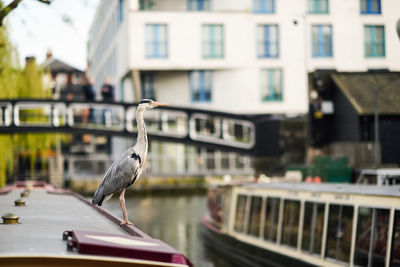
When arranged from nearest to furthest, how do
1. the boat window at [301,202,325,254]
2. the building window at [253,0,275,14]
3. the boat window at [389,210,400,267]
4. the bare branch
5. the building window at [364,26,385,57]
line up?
1. the boat window at [389,210,400,267]
2. the bare branch
3. the boat window at [301,202,325,254]
4. the building window at [364,26,385,57]
5. the building window at [253,0,275,14]

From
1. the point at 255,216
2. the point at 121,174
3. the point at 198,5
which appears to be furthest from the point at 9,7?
the point at 198,5

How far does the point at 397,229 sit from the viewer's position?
→ 334 inches

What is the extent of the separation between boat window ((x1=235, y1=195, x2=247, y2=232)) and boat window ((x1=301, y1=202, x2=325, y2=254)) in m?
3.81

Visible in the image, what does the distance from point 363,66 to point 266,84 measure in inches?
639

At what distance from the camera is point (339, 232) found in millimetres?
10234

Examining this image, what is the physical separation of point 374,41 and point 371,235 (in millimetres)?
11459

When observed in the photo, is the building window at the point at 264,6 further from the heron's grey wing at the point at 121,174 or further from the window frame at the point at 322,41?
the heron's grey wing at the point at 121,174

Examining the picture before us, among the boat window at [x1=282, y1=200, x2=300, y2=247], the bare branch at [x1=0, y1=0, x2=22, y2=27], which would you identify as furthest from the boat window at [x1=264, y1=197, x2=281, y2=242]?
the bare branch at [x1=0, y1=0, x2=22, y2=27]

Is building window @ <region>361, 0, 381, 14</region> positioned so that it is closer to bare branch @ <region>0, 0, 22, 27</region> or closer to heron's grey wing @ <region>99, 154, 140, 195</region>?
bare branch @ <region>0, 0, 22, 27</region>

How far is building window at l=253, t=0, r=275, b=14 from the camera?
37.1 m

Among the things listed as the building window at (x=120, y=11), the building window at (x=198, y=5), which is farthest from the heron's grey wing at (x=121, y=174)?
the building window at (x=120, y=11)

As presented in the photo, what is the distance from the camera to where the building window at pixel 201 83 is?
3819 cm

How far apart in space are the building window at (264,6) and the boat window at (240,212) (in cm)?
2244

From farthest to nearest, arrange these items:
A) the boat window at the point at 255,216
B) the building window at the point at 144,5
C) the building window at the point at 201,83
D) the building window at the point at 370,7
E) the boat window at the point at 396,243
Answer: the building window at the point at 201,83
the building window at the point at 144,5
the building window at the point at 370,7
the boat window at the point at 255,216
the boat window at the point at 396,243
